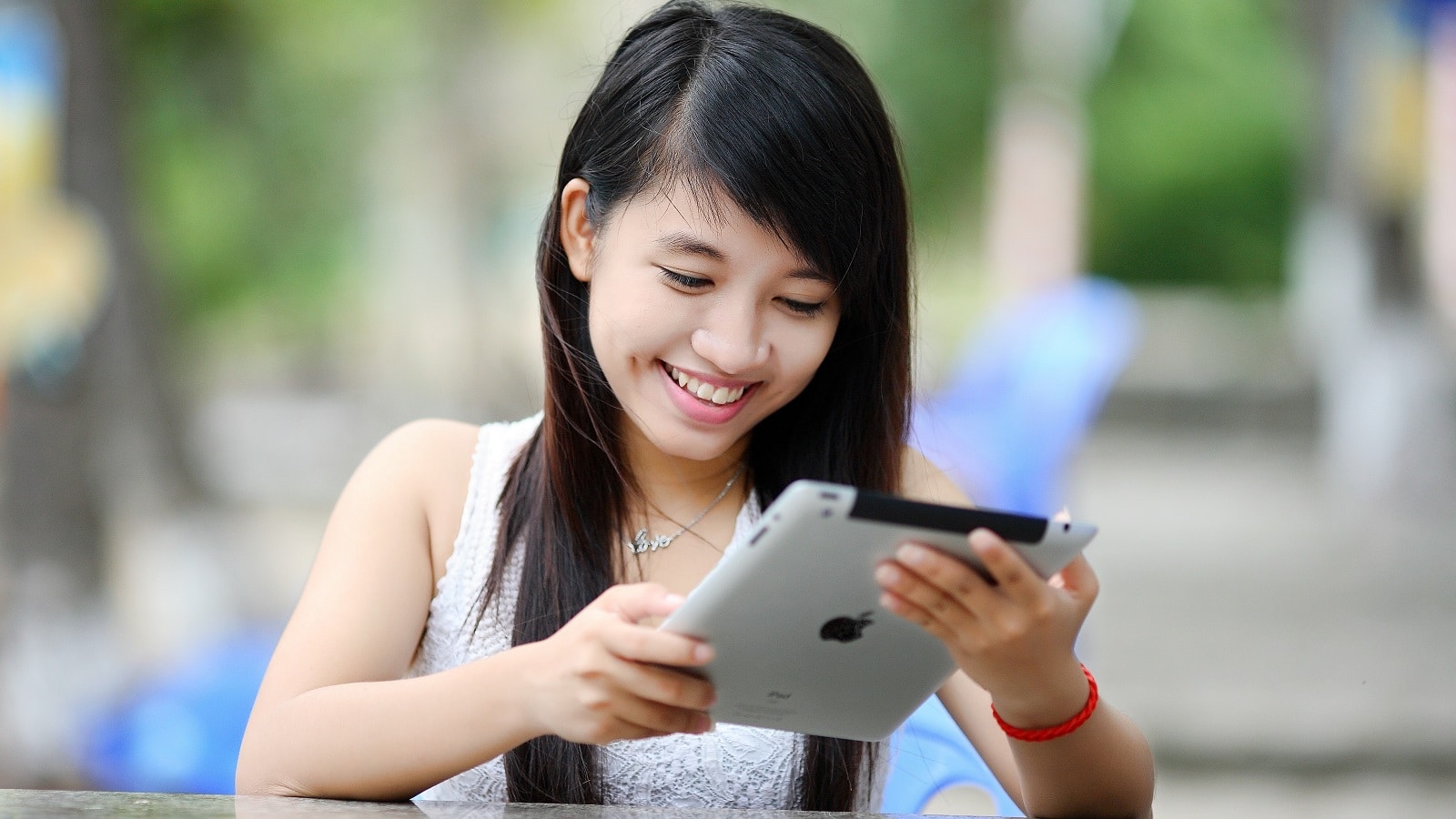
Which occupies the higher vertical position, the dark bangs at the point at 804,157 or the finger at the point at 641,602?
the dark bangs at the point at 804,157

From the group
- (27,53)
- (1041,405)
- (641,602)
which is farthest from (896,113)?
(641,602)

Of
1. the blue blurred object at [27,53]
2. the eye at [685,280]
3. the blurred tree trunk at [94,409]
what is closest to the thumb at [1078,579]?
the eye at [685,280]

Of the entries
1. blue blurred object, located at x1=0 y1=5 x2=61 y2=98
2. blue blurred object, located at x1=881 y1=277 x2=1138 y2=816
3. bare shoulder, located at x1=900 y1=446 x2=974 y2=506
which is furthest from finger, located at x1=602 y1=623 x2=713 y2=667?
blue blurred object, located at x1=0 y1=5 x2=61 y2=98

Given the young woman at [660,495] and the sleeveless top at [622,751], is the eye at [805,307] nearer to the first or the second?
the young woman at [660,495]

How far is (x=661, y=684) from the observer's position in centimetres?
134

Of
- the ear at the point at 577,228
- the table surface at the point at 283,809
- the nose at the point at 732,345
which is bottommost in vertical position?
the table surface at the point at 283,809

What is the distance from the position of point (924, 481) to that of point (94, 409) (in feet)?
13.8

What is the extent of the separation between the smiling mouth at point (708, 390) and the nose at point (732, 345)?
48 millimetres

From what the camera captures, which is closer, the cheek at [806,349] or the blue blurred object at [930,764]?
the cheek at [806,349]

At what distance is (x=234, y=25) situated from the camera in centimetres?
1067

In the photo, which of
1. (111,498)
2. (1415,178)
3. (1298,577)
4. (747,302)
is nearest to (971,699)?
(747,302)

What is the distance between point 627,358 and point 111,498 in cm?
435

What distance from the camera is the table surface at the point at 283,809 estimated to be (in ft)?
4.59

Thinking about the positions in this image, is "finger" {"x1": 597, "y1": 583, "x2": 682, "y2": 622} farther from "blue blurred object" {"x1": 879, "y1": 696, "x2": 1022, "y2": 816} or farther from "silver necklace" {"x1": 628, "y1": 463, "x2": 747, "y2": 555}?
"blue blurred object" {"x1": 879, "y1": 696, "x2": 1022, "y2": 816}
